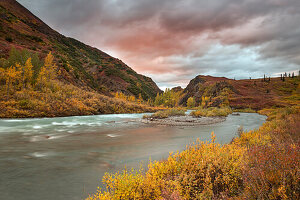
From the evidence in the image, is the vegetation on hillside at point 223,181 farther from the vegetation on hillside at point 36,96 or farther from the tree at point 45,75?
the tree at point 45,75

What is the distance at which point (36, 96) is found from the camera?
34.3 meters

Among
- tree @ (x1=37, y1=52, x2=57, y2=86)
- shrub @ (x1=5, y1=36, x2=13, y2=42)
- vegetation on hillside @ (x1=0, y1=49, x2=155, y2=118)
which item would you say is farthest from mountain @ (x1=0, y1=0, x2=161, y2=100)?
vegetation on hillside @ (x1=0, y1=49, x2=155, y2=118)

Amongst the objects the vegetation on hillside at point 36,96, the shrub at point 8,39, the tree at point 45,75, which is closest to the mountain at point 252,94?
the vegetation on hillside at point 36,96

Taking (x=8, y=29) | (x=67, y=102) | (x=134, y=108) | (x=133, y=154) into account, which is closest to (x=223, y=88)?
(x=134, y=108)

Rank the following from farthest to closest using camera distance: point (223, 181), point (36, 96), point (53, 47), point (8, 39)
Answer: point (53, 47) → point (8, 39) → point (36, 96) → point (223, 181)

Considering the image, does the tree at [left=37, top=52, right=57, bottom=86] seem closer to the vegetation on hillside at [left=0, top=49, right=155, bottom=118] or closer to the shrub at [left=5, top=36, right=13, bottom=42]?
the vegetation on hillside at [left=0, top=49, right=155, bottom=118]

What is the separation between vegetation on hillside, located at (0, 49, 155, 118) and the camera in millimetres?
29656

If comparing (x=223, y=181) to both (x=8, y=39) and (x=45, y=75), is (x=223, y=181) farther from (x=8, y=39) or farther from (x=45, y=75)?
(x=8, y=39)

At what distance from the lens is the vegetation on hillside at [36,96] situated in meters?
29.7

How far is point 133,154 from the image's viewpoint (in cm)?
1011

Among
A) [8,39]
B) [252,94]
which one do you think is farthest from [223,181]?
[252,94]

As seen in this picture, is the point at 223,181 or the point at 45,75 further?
the point at 45,75

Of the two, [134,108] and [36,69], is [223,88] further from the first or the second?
[36,69]

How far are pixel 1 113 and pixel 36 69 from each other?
22914 mm
